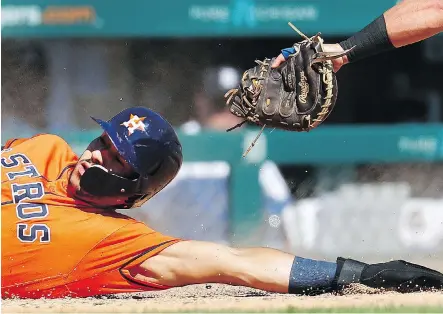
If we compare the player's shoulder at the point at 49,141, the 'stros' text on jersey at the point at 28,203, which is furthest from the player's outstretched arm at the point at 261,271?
the player's shoulder at the point at 49,141

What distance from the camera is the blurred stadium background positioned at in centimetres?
782

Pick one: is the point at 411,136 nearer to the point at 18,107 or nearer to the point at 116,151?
the point at 18,107


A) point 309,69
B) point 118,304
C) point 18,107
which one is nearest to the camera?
point 118,304

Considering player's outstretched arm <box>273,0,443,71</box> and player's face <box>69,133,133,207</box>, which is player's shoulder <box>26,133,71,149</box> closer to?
player's face <box>69,133,133,207</box>

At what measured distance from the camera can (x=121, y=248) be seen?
4684 mm

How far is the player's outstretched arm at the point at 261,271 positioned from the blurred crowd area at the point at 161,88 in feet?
10.1

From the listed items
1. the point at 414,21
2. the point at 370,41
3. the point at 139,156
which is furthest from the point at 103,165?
the point at 414,21

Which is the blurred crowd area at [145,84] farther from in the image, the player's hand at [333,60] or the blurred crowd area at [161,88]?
the player's hand at [333,60]

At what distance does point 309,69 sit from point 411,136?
3214 millimetres

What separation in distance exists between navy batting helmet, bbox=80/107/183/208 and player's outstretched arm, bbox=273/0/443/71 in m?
0.82

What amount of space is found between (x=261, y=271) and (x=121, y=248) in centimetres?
69

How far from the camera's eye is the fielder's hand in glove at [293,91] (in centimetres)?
491

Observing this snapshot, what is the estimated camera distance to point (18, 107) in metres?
7.75

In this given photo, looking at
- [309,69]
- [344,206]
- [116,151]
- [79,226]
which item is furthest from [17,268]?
[344,206]
